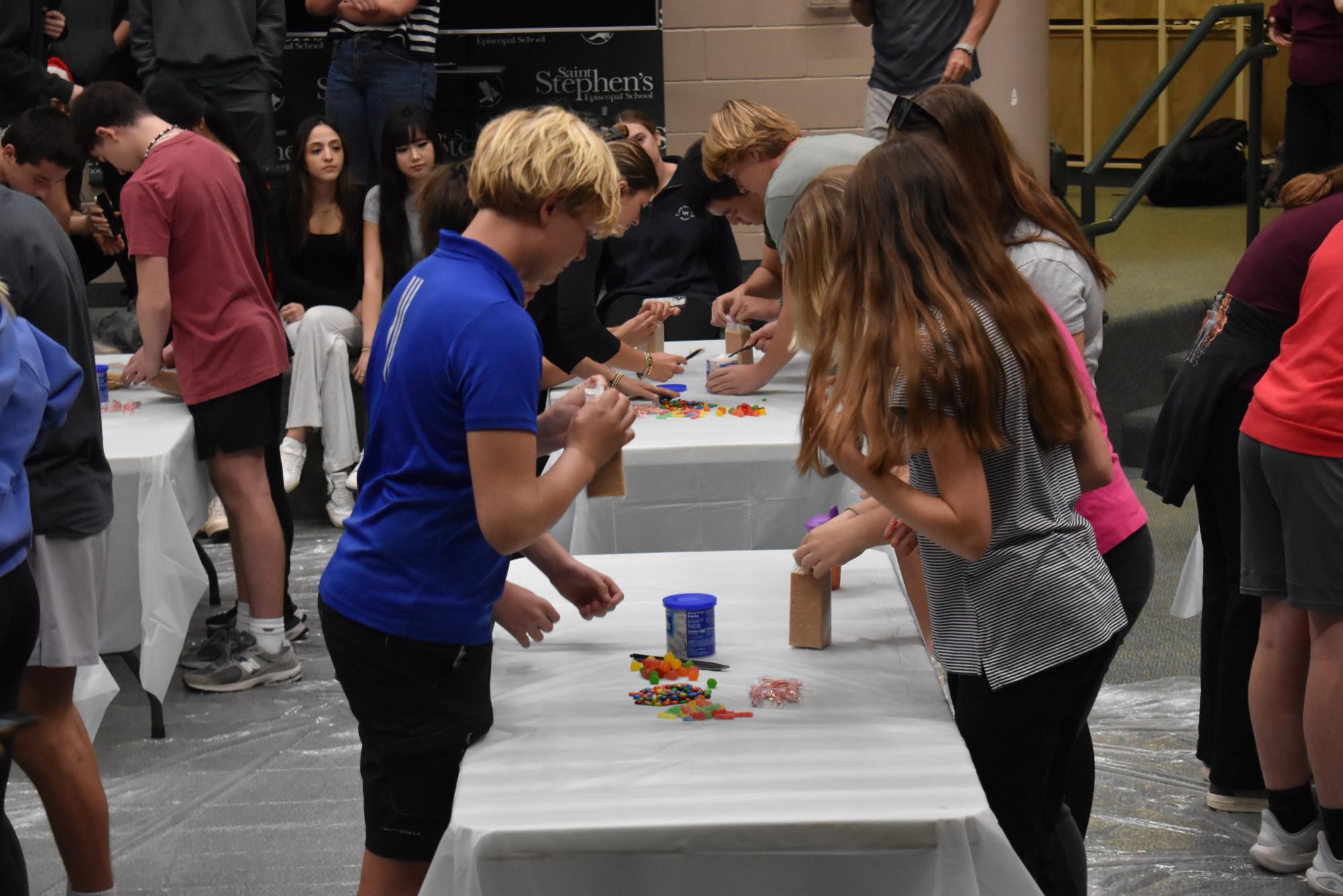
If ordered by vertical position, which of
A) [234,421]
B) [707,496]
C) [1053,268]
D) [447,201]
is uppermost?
[447,201]

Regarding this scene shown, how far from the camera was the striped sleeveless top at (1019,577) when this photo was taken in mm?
1670

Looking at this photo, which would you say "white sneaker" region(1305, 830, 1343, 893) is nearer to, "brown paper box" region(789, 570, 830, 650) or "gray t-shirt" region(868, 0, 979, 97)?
"brown paper box" region(789, 570, 830, 650)

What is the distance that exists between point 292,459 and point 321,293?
2.15ft

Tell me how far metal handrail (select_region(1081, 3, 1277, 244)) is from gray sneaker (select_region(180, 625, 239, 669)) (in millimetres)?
3578

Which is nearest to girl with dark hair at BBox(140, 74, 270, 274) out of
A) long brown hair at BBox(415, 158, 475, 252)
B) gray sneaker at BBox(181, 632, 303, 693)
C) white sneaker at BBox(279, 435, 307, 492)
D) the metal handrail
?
white sneaker at BBox(279, 435, 307, 492)

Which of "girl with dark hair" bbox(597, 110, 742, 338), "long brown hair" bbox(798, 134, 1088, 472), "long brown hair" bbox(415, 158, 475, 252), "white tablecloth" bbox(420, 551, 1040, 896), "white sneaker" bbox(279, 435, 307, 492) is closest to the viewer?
"white tablecloth" bbox(420, 551, 1040, 896)

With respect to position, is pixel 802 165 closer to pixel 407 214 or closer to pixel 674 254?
pixel 674 254

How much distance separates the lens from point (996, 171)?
2094 millimetres

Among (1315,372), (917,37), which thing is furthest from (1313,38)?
(1315,372)

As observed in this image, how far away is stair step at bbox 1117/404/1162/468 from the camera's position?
550 centimetres

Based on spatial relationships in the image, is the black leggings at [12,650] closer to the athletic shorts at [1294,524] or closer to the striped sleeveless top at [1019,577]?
the striped sleeveless top at [1019,577]

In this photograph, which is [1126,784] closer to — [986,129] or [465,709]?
[986,129]

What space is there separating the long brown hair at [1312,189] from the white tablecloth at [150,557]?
242 centimetres

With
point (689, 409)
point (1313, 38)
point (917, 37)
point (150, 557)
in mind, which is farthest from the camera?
point (917, 37)
